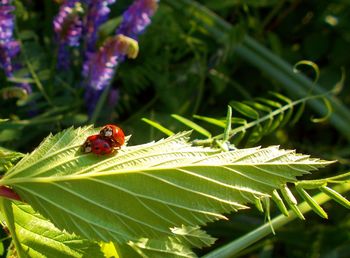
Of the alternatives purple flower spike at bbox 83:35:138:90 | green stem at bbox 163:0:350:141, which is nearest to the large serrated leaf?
purple flower spike at bbox 83:35:138:90

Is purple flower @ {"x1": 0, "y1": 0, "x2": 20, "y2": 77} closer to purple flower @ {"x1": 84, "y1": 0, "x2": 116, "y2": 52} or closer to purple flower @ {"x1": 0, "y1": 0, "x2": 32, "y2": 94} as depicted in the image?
purple flower @ {"x1": 0, "y1": 0, "x2": 32, "y2": 94}

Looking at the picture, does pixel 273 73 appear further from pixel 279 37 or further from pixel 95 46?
pixel 95 46

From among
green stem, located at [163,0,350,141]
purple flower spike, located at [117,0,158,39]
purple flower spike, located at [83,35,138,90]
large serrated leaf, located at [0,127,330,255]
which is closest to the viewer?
large serrated leaf, located at [0,127,330,255]

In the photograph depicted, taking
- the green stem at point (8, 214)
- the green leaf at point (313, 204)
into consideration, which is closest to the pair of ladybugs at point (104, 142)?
the green stem at point (8, 214)

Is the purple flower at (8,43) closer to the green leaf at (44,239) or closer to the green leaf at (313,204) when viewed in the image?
the green leaf at (44,239)

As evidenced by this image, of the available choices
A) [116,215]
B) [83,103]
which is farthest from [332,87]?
[116,215]

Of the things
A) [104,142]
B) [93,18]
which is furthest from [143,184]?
[93,18]
